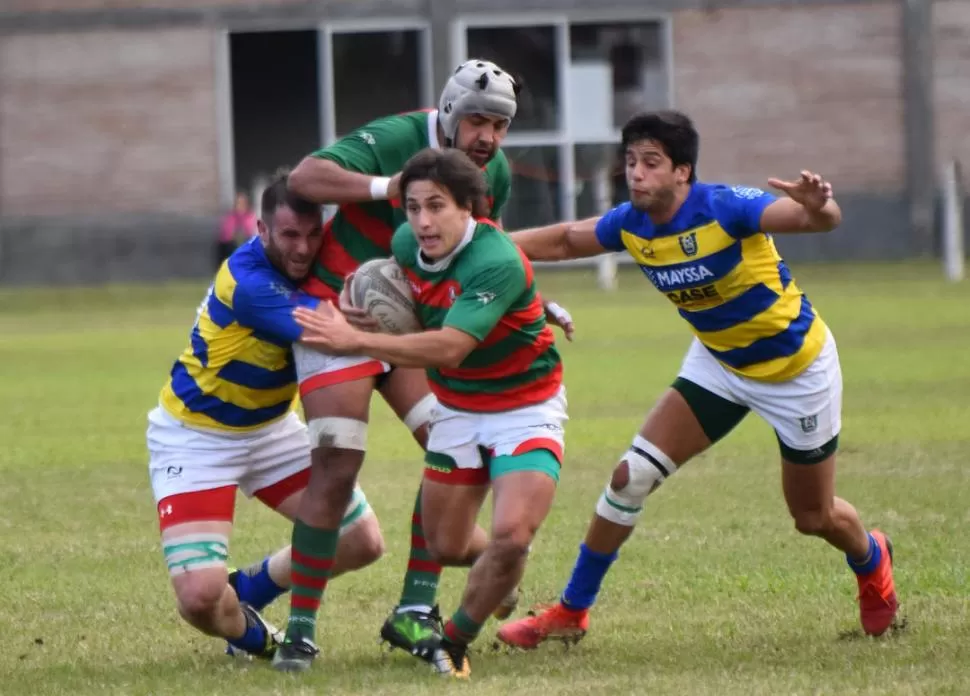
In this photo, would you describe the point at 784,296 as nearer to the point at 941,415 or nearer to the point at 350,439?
the point at 350,439

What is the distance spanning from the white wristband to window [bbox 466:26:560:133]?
2818 centimetres

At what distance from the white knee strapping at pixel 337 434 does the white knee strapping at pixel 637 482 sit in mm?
1056

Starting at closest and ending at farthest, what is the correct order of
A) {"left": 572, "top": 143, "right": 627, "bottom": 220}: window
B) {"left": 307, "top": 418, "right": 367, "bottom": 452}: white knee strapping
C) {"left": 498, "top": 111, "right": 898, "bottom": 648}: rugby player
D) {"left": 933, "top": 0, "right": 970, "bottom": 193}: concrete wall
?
{"left": 307, "top": 418, "right": 367, "bottom": 452}: white knee strapping, {"left": 498, "top": 111, "right": 898, "bottom": 648}: rugby player, {"left": 572, "top": 143, "right": 627, "bottom": 220}: window, {"left": 933, "top": 0, "right": 970, "bottom": 193}: concrete wall

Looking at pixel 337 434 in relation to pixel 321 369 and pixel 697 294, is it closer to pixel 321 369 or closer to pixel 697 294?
pixel 321 369

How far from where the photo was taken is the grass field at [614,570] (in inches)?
240

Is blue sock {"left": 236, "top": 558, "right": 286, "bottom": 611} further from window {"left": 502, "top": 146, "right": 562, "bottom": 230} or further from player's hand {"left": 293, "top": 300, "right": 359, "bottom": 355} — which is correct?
window {"left": 502, "top": 146, "right": 562, "bottom": 230}

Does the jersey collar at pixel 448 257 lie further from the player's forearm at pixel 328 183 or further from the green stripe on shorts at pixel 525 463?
the green stripe on shorts at pixel 525 463

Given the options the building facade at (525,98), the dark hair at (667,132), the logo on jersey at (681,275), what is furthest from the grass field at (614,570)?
the building facade at (525,98)

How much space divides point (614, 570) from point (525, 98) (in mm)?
27106

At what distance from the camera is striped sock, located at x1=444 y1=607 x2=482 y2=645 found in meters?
6.13

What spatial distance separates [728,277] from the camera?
6.58 meters

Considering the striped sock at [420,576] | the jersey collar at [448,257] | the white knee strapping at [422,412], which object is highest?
the jersey collar at [448,257]

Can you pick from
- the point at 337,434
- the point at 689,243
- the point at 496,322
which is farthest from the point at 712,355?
the point at 337,434

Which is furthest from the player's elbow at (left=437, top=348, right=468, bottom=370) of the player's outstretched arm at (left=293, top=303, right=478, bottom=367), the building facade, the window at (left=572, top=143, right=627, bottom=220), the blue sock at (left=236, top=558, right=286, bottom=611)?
the building facade
